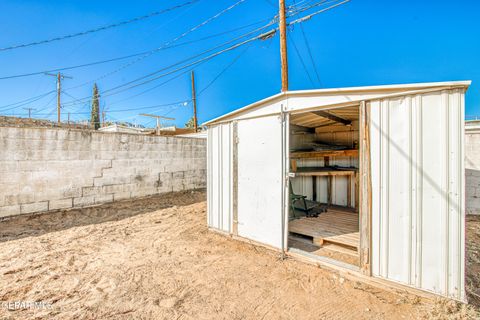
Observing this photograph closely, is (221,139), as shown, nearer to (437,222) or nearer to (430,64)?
(437,222)

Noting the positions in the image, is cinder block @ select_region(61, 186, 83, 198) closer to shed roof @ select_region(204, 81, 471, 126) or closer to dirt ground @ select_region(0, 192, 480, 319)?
dirt ground @ select_region(0, 192, 480, 319)

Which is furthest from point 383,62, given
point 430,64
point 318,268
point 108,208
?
point 108,208

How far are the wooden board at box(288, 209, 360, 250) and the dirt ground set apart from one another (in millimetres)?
671

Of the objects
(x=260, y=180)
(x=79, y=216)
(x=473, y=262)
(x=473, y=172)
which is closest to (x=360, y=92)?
(x=260, y=180)

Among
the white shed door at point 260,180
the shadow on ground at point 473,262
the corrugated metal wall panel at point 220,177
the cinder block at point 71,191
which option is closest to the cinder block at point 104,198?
the cinder block at point 71,191

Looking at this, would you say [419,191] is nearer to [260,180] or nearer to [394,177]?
[394,177]

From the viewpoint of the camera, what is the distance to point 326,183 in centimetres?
516

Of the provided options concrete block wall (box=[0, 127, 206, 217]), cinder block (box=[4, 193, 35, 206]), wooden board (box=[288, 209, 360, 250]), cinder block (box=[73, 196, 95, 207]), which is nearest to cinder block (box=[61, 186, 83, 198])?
concrete block wall (box=[0, 127, 206, 217])

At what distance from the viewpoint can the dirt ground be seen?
180 cm

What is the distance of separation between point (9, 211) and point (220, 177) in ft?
14.0

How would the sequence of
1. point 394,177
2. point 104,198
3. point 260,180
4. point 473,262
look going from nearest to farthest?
point 394,177
point 473,262
point 260,180
point 104,198

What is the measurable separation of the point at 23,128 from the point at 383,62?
12.7 meters

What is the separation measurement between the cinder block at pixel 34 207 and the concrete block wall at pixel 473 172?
908 cm

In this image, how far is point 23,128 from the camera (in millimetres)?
4031
